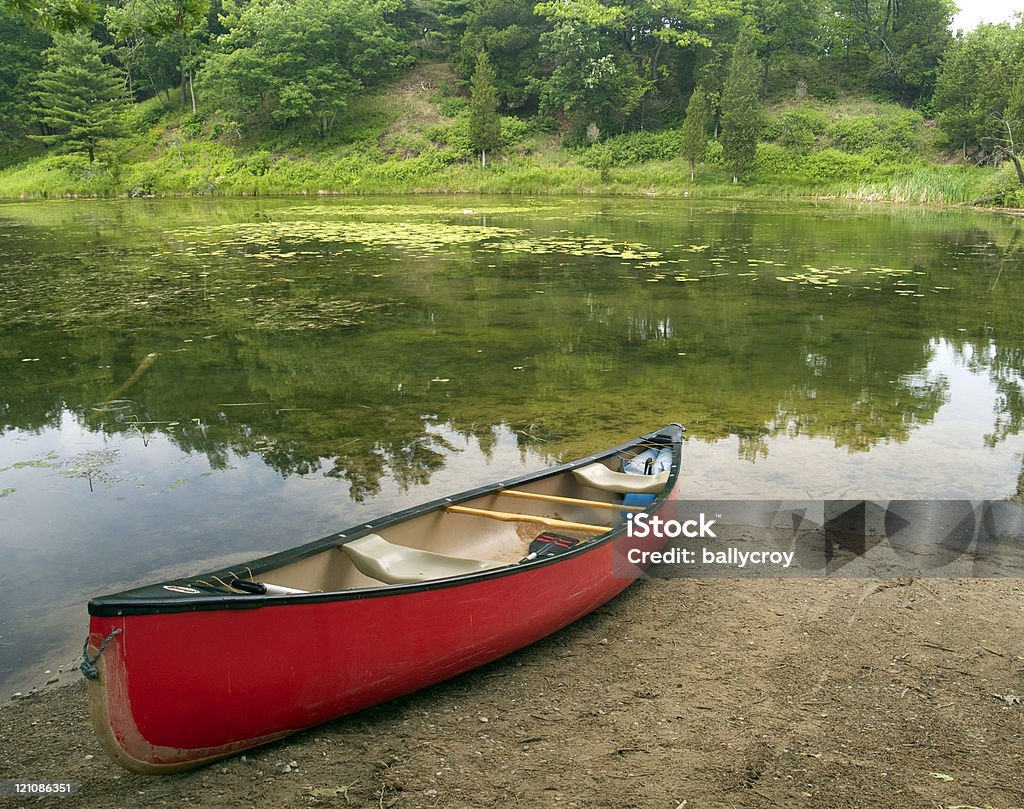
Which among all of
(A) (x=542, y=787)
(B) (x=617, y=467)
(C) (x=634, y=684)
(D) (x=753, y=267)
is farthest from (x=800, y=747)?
(D) (x=753, y=267)

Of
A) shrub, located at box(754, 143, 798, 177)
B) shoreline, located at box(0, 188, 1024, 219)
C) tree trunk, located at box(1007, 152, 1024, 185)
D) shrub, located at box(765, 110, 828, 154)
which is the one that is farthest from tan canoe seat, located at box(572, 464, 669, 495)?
shrub, located at box(765, 110, 828, 154)

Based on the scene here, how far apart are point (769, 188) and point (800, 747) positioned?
35067 millimetres

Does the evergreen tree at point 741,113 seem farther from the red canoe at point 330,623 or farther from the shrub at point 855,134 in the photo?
the red canoe at point 330,623

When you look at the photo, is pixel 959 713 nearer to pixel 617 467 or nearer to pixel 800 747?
pixel 800 747

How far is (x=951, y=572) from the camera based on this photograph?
15.4 ft

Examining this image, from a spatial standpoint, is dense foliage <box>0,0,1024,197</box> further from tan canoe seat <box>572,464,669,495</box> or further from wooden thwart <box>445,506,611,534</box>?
wooden thwart <box>445,506,611,534</box>

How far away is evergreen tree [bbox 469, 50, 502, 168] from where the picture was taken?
37938 mm

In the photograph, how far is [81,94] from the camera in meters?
37.9

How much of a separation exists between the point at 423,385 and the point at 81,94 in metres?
38.0

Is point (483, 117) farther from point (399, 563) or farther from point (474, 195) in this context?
point (399, 563)

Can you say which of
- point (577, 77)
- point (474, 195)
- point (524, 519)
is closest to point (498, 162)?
point (474, 195)

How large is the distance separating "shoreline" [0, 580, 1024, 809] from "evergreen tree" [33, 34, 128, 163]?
134 feet
